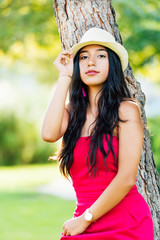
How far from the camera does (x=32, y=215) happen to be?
760cm

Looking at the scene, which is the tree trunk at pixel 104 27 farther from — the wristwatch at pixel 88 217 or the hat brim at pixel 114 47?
the wristwatch at pixel 88 217

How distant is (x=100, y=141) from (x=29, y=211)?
19.2 ft

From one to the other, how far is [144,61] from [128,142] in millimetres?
5744

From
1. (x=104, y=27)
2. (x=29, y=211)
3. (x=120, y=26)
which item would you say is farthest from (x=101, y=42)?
(x=29, y=211)

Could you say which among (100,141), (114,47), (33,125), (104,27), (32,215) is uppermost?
(33,125)

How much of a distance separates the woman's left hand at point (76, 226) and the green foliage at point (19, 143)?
1389cm

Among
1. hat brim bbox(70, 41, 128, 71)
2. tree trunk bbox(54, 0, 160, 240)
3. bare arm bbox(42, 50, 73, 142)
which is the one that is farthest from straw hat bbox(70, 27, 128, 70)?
tree trunk bbox(54, 0, 160, 240)

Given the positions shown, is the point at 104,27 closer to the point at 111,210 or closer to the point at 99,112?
the point at 99,112

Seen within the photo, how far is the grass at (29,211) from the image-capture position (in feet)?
21.1

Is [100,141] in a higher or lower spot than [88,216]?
higher

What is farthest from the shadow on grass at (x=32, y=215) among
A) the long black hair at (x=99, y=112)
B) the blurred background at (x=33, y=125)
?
the long black hair at (x=99, y=112)

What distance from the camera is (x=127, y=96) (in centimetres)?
265

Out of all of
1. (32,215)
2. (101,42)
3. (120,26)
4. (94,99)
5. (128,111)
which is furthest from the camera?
(32,215)

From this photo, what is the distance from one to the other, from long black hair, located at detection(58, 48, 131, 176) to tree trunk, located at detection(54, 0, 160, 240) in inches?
19.2
